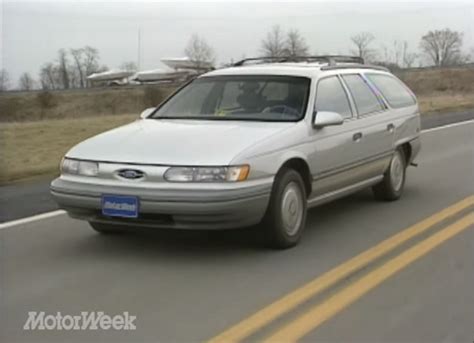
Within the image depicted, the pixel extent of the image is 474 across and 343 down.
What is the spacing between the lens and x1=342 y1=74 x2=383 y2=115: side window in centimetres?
733

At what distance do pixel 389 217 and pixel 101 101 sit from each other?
41.2 meters

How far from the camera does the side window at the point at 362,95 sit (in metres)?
7.33

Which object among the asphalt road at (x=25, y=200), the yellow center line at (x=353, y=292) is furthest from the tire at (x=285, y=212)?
the asphalt road at (x=25, y=200)

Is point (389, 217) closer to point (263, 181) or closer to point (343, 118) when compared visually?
point (343, 118)

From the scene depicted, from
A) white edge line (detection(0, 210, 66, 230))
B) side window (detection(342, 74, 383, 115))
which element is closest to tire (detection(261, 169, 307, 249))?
side window (detection(342, 74, 383, 115))

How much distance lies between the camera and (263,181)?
5.54 metres

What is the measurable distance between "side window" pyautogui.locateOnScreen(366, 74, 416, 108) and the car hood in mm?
2355

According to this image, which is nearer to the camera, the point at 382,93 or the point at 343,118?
the point at 343,118

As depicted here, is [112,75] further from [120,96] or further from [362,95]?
[362,95]

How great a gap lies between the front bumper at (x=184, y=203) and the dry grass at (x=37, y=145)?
160 inches

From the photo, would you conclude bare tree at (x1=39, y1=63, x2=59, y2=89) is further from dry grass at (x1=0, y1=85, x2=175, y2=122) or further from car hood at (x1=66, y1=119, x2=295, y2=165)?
car hood at (x1=66, y1=119, x2=295, y2=165)

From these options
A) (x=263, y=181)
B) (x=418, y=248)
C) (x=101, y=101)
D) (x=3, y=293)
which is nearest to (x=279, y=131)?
(x=263, y=181)

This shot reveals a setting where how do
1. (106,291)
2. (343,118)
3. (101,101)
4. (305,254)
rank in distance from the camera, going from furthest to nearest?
(101,101) → (343,118) → (305,254) → (106,291)

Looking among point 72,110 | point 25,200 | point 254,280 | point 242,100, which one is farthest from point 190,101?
point 72,110
